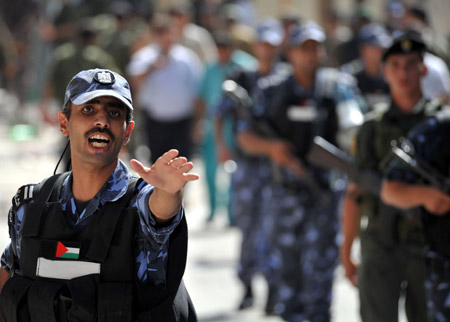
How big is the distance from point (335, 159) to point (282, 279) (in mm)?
1523

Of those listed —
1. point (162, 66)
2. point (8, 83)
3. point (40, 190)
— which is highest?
point (8, 83)

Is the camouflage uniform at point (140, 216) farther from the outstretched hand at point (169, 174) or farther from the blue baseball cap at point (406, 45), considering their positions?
the blue baseball cap at point (406, 45)

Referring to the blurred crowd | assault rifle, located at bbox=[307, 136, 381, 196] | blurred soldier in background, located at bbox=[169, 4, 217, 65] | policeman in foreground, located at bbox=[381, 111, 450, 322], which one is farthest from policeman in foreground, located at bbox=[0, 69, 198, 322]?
blurred soldier in background, located at bbox=[169, 4, 217, 65]

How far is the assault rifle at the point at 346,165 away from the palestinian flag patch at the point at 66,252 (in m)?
2.40

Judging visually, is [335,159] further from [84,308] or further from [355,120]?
[84,308]

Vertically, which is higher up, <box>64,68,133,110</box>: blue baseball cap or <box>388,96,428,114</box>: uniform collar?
<box>388,96,428,114</box>: uniform collar

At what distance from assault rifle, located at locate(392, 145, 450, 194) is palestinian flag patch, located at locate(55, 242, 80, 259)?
1.91m

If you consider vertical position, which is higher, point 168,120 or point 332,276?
point 168,120

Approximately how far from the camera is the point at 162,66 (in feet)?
36.6

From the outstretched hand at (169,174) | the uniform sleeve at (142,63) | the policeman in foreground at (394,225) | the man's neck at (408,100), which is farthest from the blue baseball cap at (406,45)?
the uniform sleeve at (142,63)

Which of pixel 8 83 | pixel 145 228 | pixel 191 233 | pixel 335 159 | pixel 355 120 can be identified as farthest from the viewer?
pixel 8 83

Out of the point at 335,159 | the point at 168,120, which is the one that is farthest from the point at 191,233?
the point at 335,159

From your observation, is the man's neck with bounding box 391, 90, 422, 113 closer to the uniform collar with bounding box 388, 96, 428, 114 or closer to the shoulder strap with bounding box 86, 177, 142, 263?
the uniform collar with bounding box 388, 96, 428, 114

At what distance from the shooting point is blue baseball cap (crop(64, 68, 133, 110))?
3.48m
